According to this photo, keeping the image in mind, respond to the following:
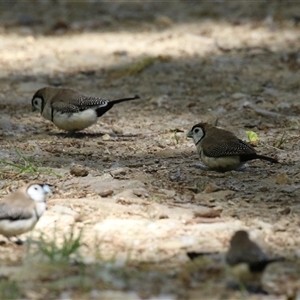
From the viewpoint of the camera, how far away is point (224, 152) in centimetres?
719

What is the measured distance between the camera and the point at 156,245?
542 cm

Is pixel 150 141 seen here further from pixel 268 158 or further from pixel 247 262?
pixel 247 262

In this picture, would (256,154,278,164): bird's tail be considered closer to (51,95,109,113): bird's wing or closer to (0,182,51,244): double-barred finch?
(0,182,51,244): double-barred finch

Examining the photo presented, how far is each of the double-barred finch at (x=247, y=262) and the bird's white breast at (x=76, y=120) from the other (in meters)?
4.49

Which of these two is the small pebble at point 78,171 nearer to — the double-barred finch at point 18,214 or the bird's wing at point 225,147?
the bird's wing at point 225,147

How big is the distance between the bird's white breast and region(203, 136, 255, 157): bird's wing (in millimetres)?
1998

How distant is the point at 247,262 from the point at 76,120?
185 inches

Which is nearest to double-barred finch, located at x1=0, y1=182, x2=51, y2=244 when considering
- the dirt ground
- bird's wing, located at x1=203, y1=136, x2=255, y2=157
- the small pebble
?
the dirt ground

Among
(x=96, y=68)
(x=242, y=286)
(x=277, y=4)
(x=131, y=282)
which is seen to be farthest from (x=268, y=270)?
(x=277, y=4)

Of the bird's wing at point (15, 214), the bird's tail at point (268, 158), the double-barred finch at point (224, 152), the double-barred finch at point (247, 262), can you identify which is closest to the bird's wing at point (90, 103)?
the double-barred finch at point (224, 152)

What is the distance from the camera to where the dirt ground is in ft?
16.2

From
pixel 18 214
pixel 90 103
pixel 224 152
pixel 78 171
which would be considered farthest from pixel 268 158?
pixel 90 103

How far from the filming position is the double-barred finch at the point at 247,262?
14.9 feet

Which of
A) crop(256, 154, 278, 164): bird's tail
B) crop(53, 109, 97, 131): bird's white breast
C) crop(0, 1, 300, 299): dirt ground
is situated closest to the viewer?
crop(0, 1, 300, 299): dirt ground
